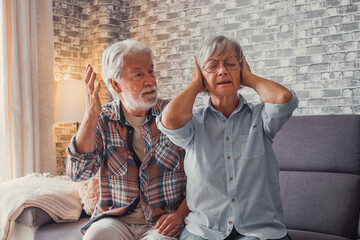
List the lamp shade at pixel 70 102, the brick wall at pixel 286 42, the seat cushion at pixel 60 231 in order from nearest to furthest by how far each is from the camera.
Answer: the seat cushion at pixel 60 231, the brick wall at pixel 286 42, the lamp shade at pixel 70 102

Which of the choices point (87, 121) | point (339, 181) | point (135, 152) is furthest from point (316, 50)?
point (87, 121)

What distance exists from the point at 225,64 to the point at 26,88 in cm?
237

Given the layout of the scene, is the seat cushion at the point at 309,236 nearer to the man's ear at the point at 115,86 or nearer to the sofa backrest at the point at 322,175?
the sofa backrest at the point at 322,175

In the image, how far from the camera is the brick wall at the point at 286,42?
310cm

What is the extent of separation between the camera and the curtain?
359cm

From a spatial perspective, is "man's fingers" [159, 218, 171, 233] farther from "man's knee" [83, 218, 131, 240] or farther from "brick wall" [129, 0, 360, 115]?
"brick wall" [129, 0, 360, 115]

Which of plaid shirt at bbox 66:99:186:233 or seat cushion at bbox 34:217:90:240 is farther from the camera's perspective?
seat cushion at bbox 34:217:90:240

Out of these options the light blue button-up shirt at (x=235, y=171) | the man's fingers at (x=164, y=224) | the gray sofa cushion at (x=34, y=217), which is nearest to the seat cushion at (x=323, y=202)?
the light blue button-up shirt at (x=235, y=171)

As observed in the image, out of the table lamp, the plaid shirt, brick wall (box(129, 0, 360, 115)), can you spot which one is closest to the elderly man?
the plaid shirt

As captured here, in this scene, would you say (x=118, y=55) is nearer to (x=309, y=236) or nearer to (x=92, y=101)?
(x=92, y=101)

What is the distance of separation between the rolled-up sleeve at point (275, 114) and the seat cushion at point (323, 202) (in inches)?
30.0

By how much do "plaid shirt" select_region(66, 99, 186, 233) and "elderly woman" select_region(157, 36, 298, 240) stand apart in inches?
8.1

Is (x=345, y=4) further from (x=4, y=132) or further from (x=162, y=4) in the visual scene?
(x=4, y=132)

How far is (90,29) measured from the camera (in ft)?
14.5
